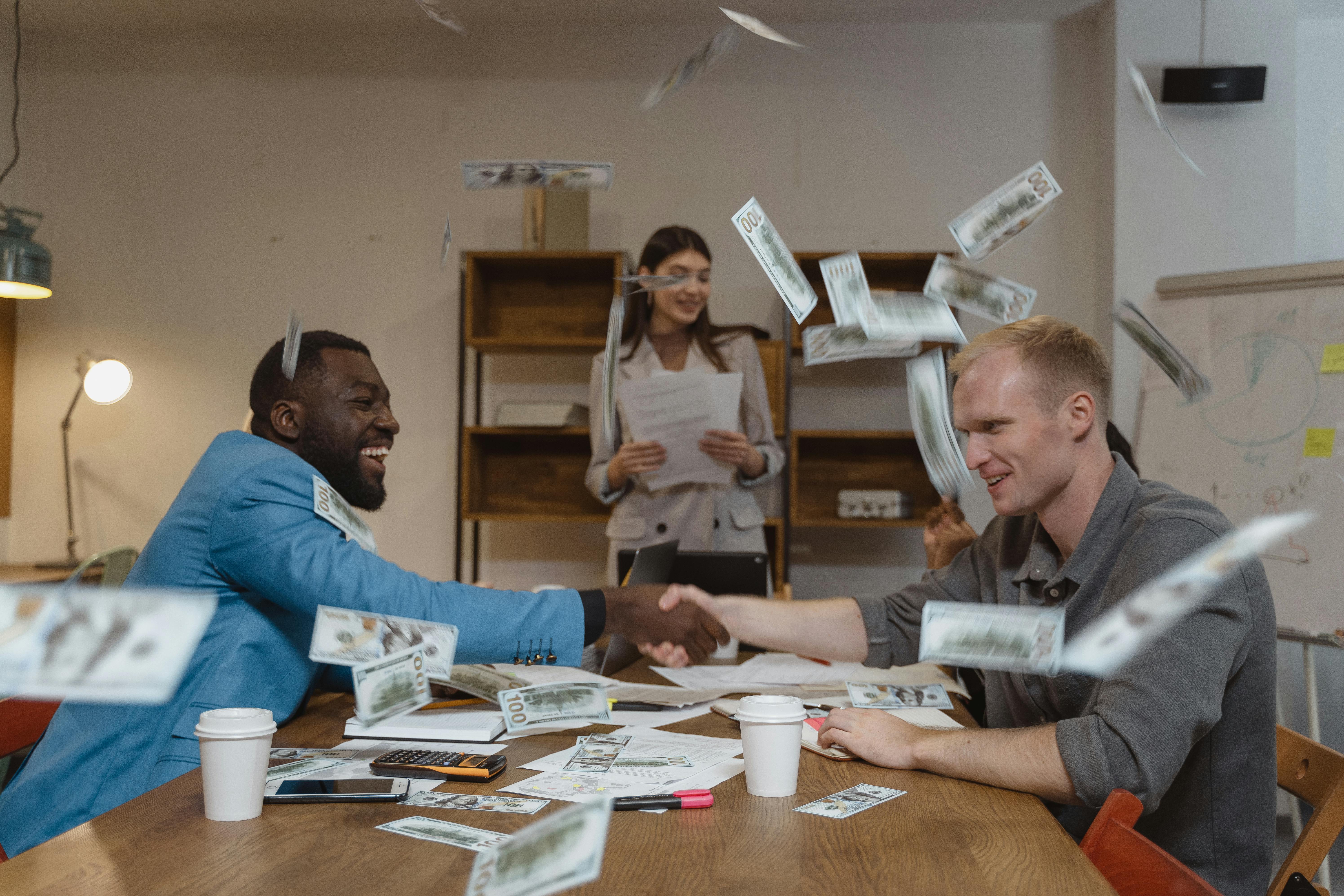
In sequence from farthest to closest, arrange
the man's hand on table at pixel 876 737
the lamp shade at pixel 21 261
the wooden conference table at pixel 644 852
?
the lamp shade at pixel 21 261 → the man's hand on table at pixel 876 737 → the wooden conference table at pixel 644 852

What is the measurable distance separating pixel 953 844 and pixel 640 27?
3.65m

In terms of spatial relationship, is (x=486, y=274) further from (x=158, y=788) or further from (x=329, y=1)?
(x=158, y=788)

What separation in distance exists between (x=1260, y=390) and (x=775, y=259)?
1913 mm

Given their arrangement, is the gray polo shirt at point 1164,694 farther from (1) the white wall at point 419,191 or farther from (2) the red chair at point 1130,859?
(1) the white wall at point 419,191

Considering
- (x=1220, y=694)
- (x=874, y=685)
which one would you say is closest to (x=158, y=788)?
(x=874, y=685)

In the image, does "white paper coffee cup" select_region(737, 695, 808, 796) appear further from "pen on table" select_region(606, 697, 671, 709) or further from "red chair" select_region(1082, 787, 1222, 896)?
"pen on table" select_region(606, 697, 671, 709)

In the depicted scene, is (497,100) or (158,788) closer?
(158,788)

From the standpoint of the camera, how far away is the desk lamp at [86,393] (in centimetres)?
356

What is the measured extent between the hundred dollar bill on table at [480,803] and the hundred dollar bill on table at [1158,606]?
0.69 meters

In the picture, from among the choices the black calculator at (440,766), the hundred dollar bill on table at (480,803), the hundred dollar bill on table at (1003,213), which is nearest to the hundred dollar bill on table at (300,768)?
the black calculator at (440,766)

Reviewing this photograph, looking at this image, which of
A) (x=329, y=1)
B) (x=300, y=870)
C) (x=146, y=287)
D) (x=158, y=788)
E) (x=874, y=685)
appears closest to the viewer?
(x=300, y=870)

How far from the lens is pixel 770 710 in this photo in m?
1.00

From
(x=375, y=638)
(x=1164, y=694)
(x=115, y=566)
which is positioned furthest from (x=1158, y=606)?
(x=115, y=566)

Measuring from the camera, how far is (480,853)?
0.84 m
